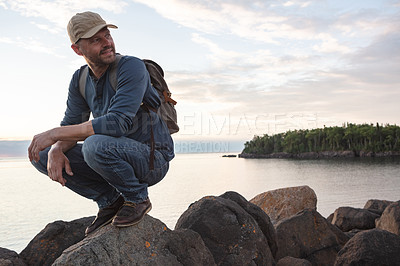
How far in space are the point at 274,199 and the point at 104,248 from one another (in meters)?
8.29

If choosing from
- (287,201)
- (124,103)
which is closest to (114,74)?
(124,103)

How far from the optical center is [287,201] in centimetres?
1146

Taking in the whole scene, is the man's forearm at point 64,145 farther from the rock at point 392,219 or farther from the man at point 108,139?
the rock at point 392,219

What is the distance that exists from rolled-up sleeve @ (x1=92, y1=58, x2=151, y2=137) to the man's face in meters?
0.24

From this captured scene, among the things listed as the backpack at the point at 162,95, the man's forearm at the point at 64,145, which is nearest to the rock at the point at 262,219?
the backpack at the point at 162,95

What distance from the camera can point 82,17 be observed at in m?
3.91

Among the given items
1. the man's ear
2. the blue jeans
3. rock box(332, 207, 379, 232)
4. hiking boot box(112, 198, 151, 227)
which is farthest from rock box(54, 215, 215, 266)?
rock box(332, 207, 379, 232)

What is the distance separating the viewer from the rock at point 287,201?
11320 millimetres

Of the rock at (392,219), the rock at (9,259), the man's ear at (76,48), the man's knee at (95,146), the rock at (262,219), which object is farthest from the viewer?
the rock at (392,219)

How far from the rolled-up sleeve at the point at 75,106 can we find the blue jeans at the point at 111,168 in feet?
1.61

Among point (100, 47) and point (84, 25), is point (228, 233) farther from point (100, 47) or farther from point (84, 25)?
point (84, 25)

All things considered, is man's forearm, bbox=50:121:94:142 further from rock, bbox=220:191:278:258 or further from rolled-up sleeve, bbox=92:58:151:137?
rock, bbox=220:191:278:258

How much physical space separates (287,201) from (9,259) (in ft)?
25.9

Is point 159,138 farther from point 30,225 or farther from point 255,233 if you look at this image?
point 30,225
